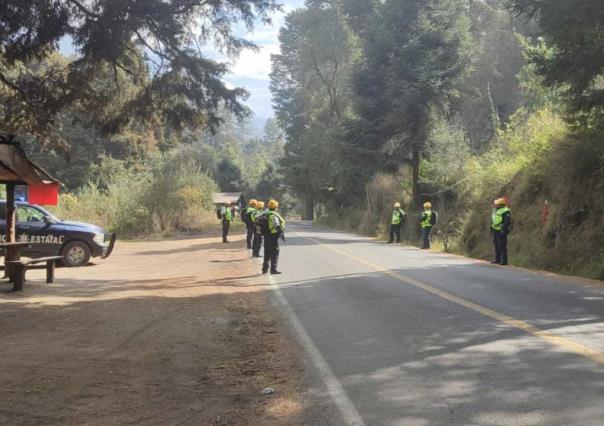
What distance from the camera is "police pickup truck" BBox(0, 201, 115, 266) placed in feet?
53.3

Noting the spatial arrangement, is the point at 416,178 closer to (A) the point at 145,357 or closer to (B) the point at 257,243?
(B) the point at 257,243

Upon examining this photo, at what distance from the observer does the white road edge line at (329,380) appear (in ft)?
14.7

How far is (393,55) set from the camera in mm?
32938

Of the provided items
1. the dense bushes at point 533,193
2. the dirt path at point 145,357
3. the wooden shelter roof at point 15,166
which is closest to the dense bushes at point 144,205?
the dense bushes at point 533,193

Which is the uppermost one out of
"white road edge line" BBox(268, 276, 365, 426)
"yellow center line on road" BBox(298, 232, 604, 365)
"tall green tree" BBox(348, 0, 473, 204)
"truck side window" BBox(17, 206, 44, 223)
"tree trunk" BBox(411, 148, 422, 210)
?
"tall green tree" BBox(348, 0, 473, 204)

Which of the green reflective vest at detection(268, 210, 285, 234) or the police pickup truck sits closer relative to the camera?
the green reflective vest at detection(268, 210, 285, 234)

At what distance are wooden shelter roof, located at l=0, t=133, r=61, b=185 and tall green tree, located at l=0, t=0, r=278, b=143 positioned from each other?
4.05 ft

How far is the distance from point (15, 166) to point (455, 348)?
9153 mm

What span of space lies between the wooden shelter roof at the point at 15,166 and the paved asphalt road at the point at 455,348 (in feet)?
18.2

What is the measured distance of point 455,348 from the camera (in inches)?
Result: 248

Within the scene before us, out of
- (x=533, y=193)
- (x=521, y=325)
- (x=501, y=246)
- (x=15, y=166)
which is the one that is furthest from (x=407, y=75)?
(x=521, y=325)

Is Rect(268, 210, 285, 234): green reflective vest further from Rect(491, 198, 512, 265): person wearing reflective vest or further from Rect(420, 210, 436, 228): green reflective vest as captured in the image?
Rect(420, 210, 436, 228): green reflective vest

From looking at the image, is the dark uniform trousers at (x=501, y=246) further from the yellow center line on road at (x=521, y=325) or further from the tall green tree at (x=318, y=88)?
the tall green tree at (x=318, y=88)

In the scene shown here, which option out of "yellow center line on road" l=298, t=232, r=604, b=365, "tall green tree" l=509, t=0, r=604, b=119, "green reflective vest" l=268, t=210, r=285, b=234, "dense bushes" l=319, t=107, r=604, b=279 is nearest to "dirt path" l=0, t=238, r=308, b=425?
"green reflective vest" l=268, t=210, r=285, b=234
